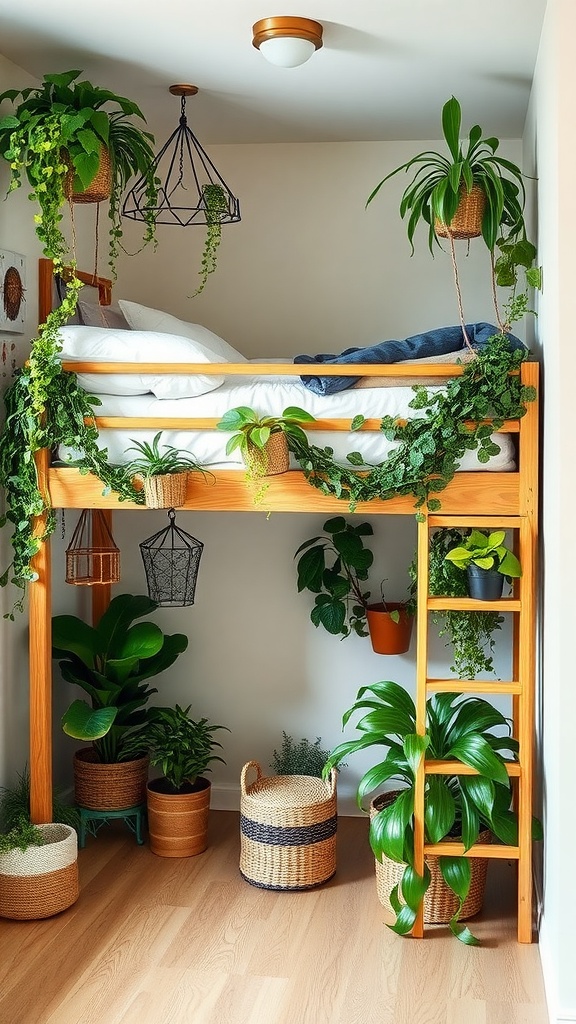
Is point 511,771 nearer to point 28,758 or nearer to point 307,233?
point 28,758

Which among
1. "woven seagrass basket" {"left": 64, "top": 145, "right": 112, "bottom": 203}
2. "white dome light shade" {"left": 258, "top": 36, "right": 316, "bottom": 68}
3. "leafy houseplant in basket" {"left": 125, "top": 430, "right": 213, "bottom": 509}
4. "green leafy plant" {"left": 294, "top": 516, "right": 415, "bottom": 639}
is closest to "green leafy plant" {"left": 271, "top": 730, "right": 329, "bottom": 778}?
"green leafy plant" {"left": 294, "top": 516, "right": 415, "bottom": 639}

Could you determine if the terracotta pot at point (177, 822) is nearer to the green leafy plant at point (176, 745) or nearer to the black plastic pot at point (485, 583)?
the green leafy plant at point (176, 745)

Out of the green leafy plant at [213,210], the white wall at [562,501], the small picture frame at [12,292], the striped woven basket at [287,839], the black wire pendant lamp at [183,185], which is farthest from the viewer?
the black wire pendant lamp at [183,185]

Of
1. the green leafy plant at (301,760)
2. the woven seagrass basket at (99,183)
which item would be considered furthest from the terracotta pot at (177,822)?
the woven seagrass basket at (99,183)

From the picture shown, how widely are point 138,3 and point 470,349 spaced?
126cm

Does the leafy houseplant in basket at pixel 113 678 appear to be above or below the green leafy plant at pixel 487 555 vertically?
below

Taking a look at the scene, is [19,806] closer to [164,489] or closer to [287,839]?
[287,839]

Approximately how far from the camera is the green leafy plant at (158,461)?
3.01m

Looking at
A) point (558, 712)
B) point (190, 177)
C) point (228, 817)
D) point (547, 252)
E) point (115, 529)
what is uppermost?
point (190, 177)

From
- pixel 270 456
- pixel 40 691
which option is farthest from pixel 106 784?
pixel 270 456

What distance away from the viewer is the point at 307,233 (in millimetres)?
4066

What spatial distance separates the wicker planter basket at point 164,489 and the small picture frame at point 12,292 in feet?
2.29

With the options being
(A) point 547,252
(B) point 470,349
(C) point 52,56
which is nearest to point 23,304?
(C) point 52,56

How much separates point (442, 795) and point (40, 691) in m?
1.25
